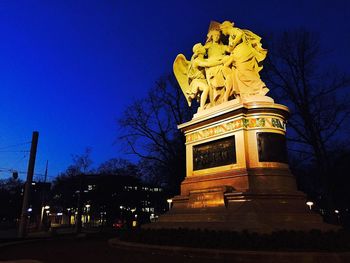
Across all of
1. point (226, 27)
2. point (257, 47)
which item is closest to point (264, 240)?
point (257, 47)

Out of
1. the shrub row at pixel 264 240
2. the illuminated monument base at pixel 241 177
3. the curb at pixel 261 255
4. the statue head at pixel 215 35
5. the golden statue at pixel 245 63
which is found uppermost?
the statue head at pixel 215 35

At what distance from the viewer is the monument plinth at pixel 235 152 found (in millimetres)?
11766

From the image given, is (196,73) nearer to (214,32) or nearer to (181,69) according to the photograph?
(181,69)

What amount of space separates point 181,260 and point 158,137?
20.5 metres

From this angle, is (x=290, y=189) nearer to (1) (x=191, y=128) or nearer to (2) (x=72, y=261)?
(1) (x=191, y=128)

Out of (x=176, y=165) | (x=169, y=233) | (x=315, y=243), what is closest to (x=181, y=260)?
(x=169, y=233)

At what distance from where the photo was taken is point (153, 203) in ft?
177

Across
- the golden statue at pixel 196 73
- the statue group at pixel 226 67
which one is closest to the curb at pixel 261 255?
the statue group at pixel 226 67

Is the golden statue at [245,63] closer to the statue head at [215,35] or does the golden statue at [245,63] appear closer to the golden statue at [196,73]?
the golden statue at [196,73]

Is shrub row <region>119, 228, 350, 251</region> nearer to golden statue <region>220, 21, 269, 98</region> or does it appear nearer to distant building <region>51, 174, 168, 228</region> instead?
golden statue <region>220, 21, 269, 98</region>

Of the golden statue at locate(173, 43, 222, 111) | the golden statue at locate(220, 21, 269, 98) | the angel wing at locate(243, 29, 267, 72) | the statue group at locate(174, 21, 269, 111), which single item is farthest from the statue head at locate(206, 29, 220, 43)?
the angel wing at locate(243, 29, 267, 72)

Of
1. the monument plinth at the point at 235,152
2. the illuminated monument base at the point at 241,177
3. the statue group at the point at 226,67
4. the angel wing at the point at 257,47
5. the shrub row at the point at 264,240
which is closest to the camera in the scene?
the shrub row at the point at 264,240

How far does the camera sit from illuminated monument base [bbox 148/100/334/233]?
1149cm

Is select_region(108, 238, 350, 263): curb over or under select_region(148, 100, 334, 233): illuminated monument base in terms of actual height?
under
